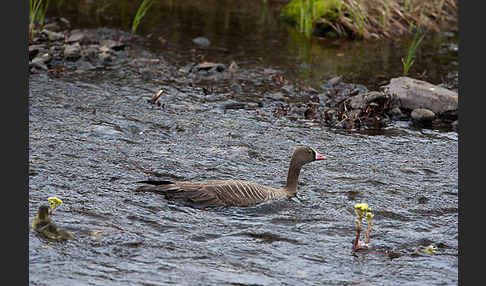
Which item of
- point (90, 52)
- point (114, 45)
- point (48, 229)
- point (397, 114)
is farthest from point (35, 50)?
point (48, 229)

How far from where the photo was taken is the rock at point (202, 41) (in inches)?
744

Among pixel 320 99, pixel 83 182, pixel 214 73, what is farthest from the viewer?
pixel 214 73

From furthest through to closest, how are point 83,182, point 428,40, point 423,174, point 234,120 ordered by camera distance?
1. point 428,40
2. point 234,120
3. point 423,174
4. point 83,182

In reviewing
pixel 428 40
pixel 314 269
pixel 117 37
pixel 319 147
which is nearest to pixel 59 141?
pixel 319 147

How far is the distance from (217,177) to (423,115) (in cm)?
511

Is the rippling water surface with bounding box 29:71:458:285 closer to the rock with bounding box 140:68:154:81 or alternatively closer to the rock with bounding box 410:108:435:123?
the rock with bounding box 410:108:435:123

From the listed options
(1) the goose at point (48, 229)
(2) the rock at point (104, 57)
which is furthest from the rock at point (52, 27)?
(1) the goose at point (48, 229)

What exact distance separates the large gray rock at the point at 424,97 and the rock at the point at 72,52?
276 inches

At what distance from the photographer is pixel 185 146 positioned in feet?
38.9

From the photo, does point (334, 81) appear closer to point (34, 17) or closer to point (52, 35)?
point (52, 35)

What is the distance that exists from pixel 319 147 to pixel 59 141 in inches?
172

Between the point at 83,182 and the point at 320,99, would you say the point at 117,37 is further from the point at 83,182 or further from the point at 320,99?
the point at 83,182

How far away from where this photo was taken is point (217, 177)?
1075 cm

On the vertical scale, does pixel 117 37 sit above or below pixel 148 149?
above
